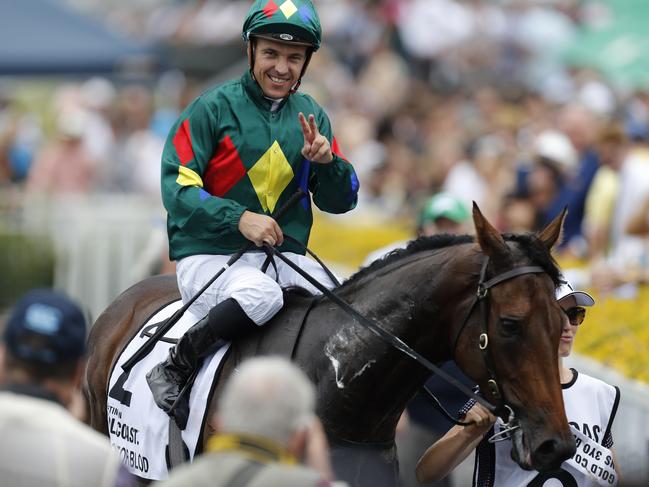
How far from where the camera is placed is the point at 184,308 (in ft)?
19.3

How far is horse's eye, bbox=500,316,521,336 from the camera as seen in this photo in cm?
501

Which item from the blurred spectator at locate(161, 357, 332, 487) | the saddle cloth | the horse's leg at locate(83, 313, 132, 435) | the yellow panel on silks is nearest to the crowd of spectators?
the horse's leg at locate(83, 313, 132, 435)

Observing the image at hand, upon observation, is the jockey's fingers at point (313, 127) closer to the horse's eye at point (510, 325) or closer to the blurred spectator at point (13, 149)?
the horse's eye at point (510, 325)

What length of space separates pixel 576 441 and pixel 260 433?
223cm

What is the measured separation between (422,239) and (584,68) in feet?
34.3

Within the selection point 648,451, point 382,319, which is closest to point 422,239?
point 382,319

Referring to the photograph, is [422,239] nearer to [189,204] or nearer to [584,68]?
[189,204]

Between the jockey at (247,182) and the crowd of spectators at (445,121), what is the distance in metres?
3.88

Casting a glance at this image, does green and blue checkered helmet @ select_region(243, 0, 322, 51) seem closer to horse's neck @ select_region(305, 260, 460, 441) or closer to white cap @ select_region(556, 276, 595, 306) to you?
horse's neck @ select_region(305, 260, 460, 441)

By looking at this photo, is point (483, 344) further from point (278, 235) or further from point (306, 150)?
point (306, 150)

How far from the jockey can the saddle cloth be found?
8 centimetres

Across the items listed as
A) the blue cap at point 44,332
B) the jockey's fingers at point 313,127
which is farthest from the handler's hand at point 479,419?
the blue cap at point 44,332

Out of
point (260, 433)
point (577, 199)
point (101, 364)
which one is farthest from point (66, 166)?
point (260, 433)

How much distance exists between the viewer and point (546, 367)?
4988mm
